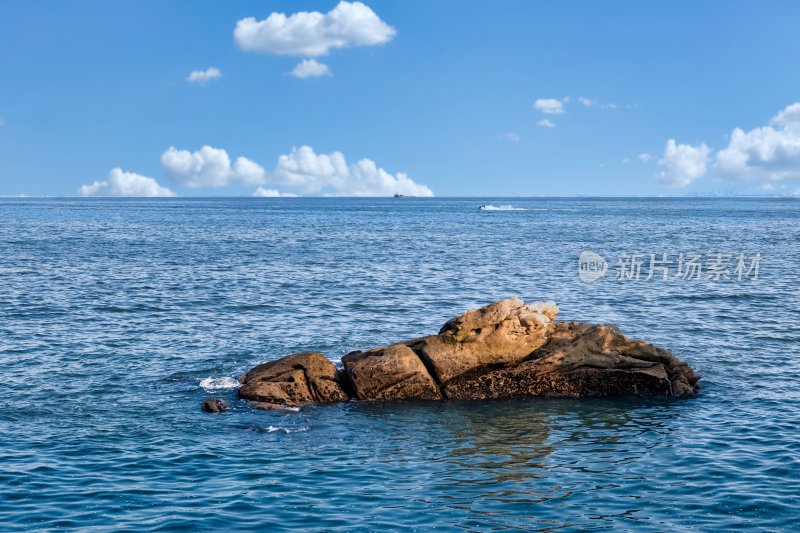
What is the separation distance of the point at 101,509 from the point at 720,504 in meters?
16.2

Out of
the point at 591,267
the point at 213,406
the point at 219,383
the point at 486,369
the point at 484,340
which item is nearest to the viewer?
the point at 213,406

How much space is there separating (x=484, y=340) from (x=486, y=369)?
46.8 inches

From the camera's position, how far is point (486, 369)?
31.8m

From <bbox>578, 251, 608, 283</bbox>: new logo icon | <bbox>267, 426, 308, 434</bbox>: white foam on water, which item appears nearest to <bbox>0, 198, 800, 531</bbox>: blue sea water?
<bbox>267, 426, 308, 434</bbox>: white foam on water

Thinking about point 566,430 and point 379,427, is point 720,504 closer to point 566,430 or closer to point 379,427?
point 566,430

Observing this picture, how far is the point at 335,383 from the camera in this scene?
102ft

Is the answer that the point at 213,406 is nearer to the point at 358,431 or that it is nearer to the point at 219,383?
the point at 219,383

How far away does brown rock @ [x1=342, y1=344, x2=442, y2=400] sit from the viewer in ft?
101

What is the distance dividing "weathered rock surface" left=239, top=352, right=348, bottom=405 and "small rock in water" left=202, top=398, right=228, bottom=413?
156 centimetres

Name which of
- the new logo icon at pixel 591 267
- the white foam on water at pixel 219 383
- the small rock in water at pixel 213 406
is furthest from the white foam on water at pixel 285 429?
the new logo icon at pixel 591 267

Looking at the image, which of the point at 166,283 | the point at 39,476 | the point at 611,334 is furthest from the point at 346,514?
the point at 166,283

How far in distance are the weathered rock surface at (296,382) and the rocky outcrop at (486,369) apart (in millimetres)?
40

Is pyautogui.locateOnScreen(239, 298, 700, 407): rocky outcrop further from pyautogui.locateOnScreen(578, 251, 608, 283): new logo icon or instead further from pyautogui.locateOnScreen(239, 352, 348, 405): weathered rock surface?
pyautogui.locateOnScreen(578, 251, 608, 283): new logo icon

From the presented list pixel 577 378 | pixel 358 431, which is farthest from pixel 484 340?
pixel 358 431
